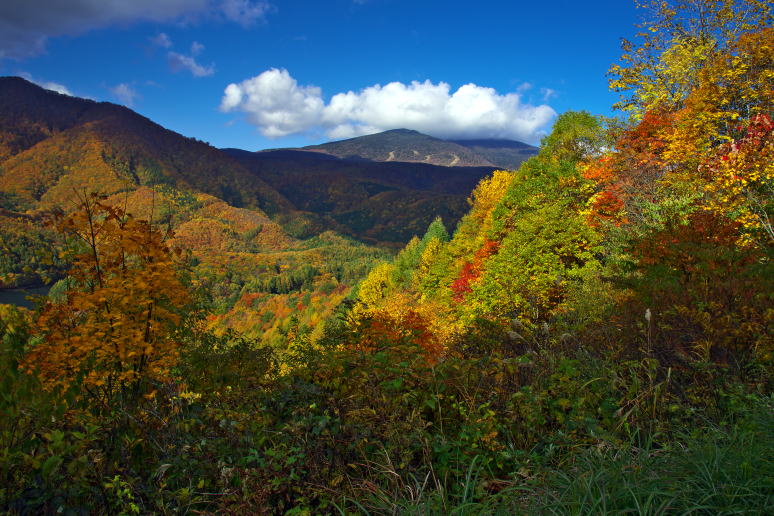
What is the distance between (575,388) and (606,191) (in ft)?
58.2

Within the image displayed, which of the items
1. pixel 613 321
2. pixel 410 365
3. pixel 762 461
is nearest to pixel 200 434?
pixel 410 365

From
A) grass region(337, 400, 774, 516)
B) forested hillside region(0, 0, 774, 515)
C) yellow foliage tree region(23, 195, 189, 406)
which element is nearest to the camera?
grass region(337, 400, 774, 516)

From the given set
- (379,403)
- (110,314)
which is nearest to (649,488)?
(379,403)

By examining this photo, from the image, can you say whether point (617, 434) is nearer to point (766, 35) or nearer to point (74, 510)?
point (74, 510)

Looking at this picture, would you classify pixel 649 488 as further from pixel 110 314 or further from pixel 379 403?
pixel 110 314

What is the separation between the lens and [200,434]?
3.28m

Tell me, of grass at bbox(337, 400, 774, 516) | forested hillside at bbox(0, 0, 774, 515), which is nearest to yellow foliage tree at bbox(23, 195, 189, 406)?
forested hillside at bbox(0, 0, 774, 515)

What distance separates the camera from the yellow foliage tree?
429cm

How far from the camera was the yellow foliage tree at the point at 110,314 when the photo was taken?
4.29 meters

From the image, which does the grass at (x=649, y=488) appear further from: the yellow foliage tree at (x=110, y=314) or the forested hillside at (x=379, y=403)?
the yellow foliage tree at (x=110, y=314)

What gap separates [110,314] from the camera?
14.5ft

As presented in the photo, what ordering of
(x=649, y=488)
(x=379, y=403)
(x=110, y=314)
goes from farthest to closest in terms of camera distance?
(x=110, y=314), (x=379, y=403), (x=649, y=488)

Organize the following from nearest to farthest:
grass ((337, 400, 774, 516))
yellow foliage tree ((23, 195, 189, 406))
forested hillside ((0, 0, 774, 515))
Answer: grass ((337, 400, 774, 516)) → forested hillside ((0, 0, 774, 515)) → yellow foliage tree ((23, 195, 189, 406))

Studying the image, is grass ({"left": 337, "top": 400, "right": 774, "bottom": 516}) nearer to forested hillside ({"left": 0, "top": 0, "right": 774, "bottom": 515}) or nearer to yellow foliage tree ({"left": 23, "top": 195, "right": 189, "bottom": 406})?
forested hillside ({"left": 0, "top": 0, "right": 774, "bottom": 515})
